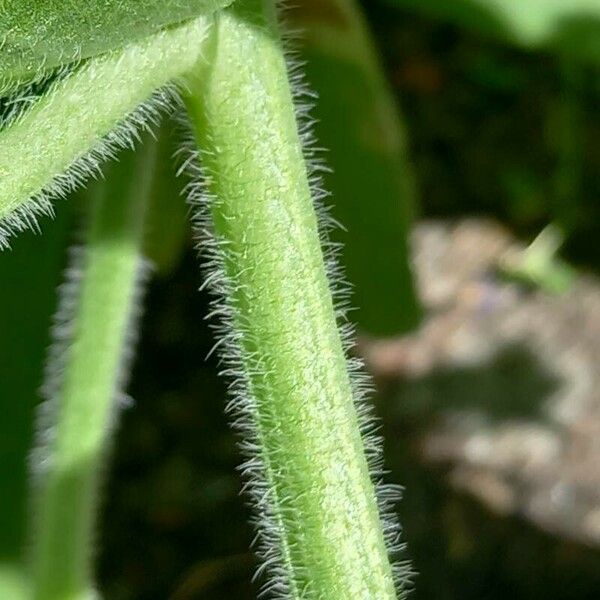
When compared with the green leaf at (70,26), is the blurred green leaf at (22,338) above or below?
below

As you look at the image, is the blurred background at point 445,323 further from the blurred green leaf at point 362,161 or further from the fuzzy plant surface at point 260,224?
the fuzzy plant surface at point 260,224

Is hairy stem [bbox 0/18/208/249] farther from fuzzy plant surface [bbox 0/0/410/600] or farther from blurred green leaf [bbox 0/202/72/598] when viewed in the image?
blurred green leaf [bbox 0/202/72/598]

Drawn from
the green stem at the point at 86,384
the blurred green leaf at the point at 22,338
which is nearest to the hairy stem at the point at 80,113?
the green stem at the point at 86,384

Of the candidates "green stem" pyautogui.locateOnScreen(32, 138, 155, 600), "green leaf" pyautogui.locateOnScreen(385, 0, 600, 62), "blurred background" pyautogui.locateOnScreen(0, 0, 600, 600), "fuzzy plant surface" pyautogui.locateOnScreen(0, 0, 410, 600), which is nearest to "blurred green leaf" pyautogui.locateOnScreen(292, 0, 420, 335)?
Result: "blurred background" pyautogui.locateOnScreen(0, 0, 600, 600)

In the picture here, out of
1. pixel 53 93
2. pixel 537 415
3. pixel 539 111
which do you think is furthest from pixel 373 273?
pixel 539 111

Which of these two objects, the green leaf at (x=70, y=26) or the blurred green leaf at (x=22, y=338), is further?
the blurred green leaf at (x=22, y=338)

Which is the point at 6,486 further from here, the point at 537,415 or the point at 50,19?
the point at 537,415

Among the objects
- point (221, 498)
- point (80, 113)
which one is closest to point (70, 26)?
point (80, 113)
